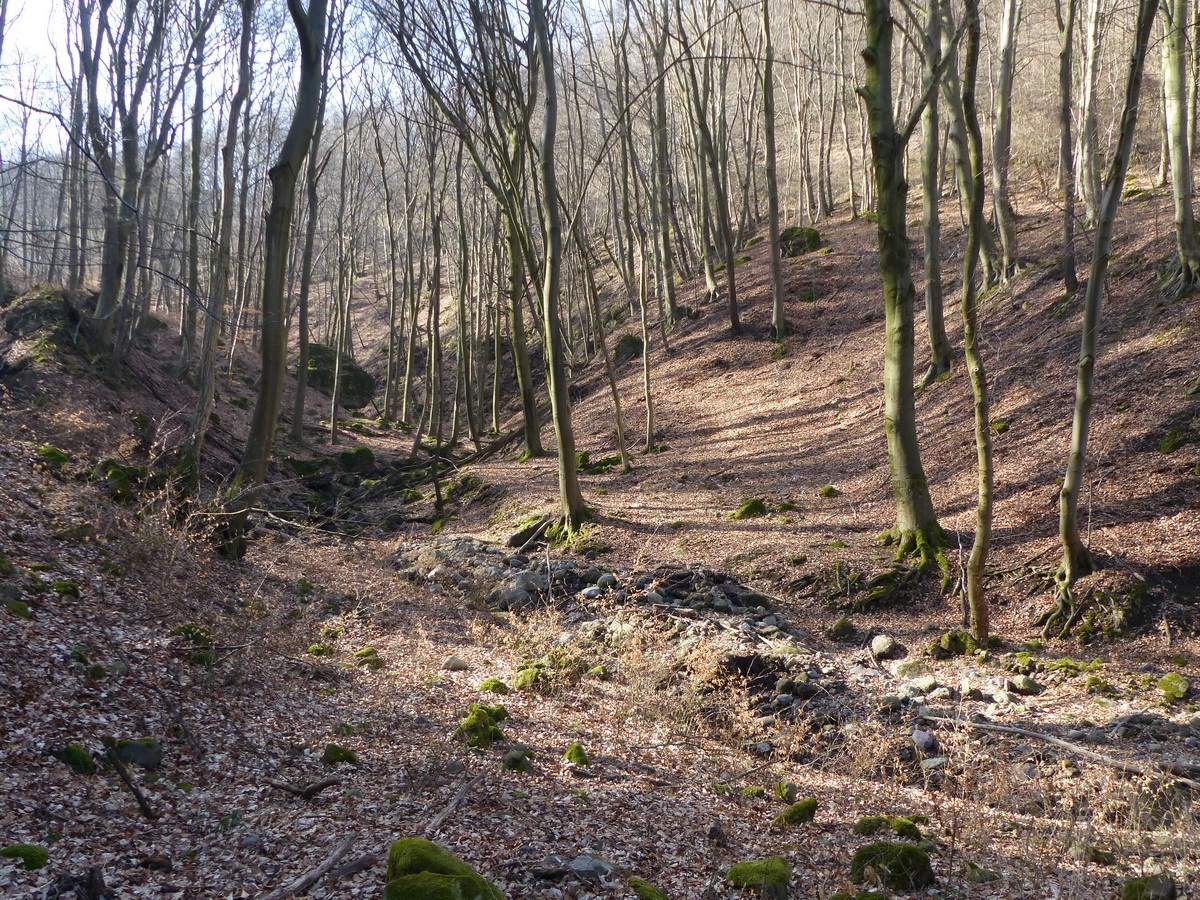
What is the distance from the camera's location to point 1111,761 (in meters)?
4.73

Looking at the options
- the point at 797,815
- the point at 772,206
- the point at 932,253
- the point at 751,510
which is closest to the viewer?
the point at 797,815

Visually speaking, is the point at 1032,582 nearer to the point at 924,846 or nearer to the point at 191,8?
the point at 924,846

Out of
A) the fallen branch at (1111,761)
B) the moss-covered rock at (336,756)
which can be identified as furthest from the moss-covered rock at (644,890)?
the fallen branch at (1111,761)

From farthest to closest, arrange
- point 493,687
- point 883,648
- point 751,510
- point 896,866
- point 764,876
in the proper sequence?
point 751,510
point 883,648
point 493,687
point 896,866
point 764,876

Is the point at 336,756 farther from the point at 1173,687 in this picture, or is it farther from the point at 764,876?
the point at 1173,687

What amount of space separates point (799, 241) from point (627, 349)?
21.0 feet

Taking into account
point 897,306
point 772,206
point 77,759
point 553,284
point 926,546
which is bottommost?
point 77,759

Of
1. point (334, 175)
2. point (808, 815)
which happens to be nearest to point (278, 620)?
point (808, 815)

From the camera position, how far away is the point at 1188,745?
512 centimetres

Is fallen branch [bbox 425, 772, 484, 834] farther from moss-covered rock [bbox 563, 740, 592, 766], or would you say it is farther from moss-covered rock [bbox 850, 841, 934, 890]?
moss-covered rock [bbox 850, 841, 934, 890]

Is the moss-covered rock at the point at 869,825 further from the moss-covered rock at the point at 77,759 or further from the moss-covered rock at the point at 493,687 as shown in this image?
the moss-covered rock at the point at 77,759

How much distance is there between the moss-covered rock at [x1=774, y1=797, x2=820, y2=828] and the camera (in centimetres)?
440

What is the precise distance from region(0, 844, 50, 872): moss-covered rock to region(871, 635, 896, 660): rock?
651 cm

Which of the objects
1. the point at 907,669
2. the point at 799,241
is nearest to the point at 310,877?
the point at 907,669
